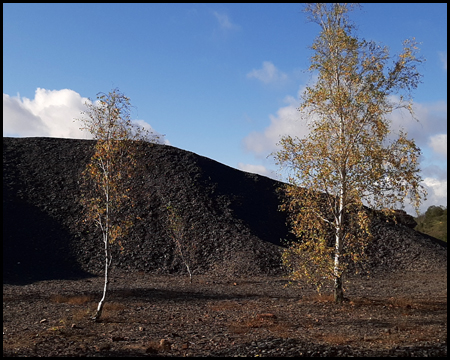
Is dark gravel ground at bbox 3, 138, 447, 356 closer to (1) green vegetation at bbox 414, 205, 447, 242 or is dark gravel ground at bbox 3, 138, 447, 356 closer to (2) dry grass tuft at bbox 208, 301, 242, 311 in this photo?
(2) dry grass tuft at bbox 208, 301, 242, 311

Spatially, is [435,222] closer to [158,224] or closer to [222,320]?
[158,224]

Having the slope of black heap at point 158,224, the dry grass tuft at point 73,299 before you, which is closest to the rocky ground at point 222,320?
the dry grass tuft at point 73,299

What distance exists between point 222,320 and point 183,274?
12673mm

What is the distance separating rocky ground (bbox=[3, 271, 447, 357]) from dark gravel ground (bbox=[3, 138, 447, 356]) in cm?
5

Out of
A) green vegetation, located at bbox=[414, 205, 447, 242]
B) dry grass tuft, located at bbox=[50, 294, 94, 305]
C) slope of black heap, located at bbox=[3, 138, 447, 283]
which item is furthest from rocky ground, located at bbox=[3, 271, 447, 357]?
green vegetation, located at bbox=[414, 205, 447, 242]

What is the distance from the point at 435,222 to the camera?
1599 inches

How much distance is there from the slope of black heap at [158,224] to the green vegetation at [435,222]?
7.00 metres

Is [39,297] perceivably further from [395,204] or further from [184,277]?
[395,204]

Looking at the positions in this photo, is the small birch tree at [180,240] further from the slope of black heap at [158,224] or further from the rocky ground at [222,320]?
the rocky ground at [222,320]

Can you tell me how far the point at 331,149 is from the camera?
15.5m

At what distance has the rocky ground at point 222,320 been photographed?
9141 millimetres

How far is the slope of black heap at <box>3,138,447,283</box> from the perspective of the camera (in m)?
26.0

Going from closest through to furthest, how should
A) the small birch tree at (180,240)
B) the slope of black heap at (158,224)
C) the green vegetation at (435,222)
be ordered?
the small birch tree at (180,240)
the slope of black heap at (158,224)
the green vegetation at (435,222)

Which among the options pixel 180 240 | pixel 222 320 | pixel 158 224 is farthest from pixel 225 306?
pixel 158 224
